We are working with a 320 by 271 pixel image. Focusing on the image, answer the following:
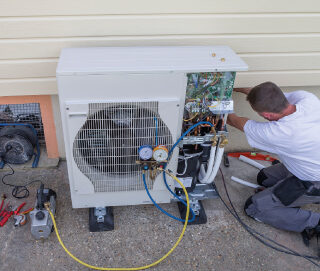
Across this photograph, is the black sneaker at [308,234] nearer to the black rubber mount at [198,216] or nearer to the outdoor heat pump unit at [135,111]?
the black rubber mount at [198,216]

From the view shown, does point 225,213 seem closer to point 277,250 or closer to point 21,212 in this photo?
point 277,250

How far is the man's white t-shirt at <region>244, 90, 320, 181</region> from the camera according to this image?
1.91 m

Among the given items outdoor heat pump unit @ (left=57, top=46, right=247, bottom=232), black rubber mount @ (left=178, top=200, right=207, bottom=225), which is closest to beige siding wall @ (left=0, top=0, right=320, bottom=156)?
outdoor heat pump unit @ (left=57, top=46, right=247, bottom=232)

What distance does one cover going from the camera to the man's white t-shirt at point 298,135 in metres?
1.91

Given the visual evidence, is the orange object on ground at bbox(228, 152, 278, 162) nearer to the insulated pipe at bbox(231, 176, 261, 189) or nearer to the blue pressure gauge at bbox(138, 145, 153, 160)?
the insulated pipe at bbox(231, 176, 261, 189)

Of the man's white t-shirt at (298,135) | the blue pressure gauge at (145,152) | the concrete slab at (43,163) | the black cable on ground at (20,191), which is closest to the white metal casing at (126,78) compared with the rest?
the blue pressure gauge at (145,152)

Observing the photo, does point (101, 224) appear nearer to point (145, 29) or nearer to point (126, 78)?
point (126, 78)

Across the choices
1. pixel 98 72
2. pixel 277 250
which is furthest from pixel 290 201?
pixel 98 72

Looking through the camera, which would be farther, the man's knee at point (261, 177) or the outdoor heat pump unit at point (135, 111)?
the man's knee at point (261, 177)

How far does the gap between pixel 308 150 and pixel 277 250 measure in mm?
787

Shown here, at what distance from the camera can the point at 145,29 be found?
85.0 inches

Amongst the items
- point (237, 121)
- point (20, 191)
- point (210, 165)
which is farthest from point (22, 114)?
point (237, 121)

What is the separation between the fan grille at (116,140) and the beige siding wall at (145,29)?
2.20ft

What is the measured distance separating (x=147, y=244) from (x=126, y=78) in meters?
1.21
